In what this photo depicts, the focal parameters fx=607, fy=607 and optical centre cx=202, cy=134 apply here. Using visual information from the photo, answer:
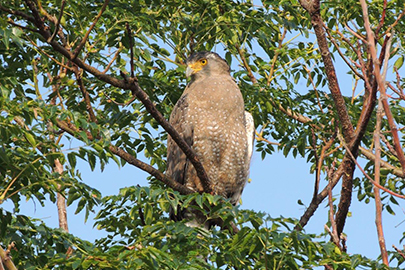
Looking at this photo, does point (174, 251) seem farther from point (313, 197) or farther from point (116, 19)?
point (116, 19)

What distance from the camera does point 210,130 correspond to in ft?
20.8

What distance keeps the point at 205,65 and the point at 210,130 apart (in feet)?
2.62

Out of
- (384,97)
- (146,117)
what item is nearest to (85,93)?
(146,117)

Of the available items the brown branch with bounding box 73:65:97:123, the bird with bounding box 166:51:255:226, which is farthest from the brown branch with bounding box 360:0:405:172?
the bird with bounding box 166:51:255:226

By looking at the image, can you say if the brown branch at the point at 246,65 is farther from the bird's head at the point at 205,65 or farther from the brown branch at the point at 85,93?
the brown branch at the point at 85,93

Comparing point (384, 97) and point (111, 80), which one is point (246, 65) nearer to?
point (111, 80)

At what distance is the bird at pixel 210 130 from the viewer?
6.34m

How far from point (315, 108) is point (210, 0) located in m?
1.74

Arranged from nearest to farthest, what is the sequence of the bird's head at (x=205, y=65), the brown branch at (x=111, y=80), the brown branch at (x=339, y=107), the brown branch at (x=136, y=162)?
the brown branch at (x=111, y=80), the brown branch at (x=339, y=107), the brown branch at (x=136, y=162), the bird's head at (x=205, y=65)

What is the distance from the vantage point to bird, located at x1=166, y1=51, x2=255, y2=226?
20.8 feet

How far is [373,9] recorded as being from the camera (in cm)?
645

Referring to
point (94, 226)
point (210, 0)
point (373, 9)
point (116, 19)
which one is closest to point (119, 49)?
point (116, 19)

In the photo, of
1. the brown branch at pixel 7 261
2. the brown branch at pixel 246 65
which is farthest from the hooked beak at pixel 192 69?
the brown branch at pixel 7 261

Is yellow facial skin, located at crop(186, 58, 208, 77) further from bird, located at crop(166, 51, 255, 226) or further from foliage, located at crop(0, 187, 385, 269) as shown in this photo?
foliage, located at crop(0, 187, 385, 269)
